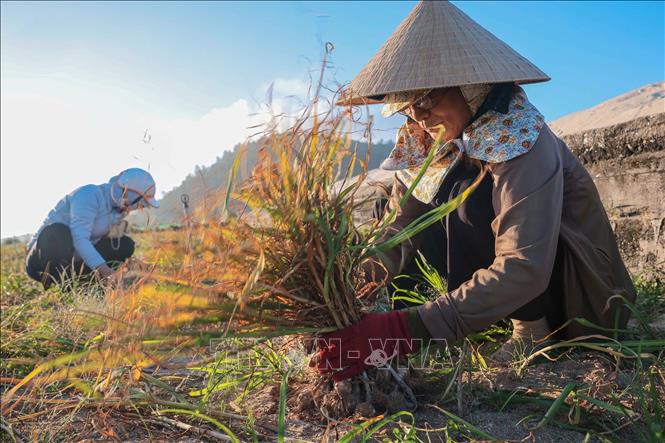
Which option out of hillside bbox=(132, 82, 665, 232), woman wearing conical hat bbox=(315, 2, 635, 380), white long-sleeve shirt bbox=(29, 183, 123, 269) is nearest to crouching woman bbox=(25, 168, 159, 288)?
white long-sleeve shirt bbox=(29, 183, 123, 269)

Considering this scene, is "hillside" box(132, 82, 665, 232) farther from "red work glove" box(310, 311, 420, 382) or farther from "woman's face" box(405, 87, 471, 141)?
"red work glove" box(310, 311, 420, 382)

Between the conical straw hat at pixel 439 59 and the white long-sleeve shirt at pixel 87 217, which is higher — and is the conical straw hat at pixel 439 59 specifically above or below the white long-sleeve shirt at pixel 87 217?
above

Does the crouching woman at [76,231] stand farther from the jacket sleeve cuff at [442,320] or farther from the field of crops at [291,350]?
the jacket sleeve cuff at [442,320]

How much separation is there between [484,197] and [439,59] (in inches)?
18.9

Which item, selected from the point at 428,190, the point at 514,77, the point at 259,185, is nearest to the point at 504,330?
the point at 428,190

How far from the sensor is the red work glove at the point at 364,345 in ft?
4.91

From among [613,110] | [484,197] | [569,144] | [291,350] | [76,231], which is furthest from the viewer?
[76,231]

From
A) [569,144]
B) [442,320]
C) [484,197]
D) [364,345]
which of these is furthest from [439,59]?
[569,144]

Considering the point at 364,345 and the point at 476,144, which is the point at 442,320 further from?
the point at 476,144

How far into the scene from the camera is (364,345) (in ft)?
4.91

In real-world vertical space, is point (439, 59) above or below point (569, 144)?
above

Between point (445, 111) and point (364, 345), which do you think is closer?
point (364, 345)

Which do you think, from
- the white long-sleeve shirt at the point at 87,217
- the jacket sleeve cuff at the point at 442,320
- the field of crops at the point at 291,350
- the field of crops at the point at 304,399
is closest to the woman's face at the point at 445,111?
the field of crops at the point at 291,350

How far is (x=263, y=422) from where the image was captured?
5.10 feet
